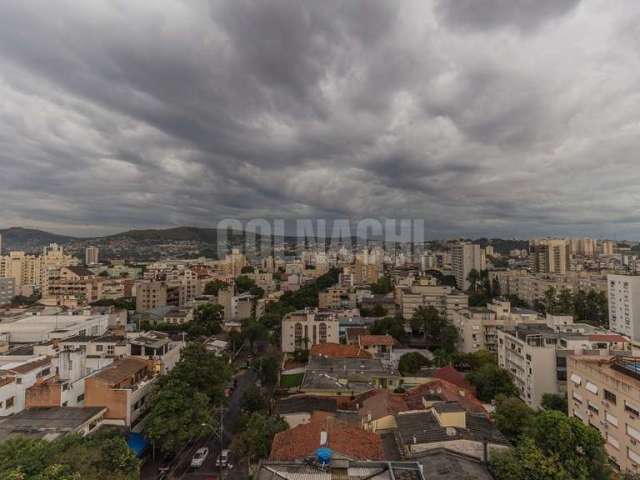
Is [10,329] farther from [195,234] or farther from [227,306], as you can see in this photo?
[195,234]

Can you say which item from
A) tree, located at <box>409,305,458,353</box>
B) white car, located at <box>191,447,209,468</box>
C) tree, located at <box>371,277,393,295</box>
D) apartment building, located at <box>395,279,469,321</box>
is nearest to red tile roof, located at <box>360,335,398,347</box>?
tree, located at <box>409,305,458,353</box>

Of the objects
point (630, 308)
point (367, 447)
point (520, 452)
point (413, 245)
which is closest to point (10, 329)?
point (367, 447)

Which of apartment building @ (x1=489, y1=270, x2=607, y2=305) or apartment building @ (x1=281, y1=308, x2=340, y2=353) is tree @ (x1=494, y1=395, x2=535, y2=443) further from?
apartment building @ (x1=489, y1=270, x2=607, y2=305)

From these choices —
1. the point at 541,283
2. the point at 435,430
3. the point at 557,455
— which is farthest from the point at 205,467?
the point at 541,283

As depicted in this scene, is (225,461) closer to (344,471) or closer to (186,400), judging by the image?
(186,400)

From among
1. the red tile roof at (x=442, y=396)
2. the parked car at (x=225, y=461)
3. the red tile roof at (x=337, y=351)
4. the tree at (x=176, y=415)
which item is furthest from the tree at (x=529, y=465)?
the red tile roof at (x=337, y=351)

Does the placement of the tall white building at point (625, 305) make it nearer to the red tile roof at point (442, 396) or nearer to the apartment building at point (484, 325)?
the apartment building at point (484, 325)

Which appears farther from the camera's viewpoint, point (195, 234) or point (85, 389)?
point (195, 234)
